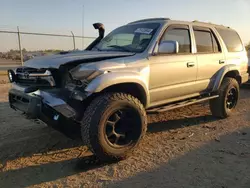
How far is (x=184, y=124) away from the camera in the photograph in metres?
5.44

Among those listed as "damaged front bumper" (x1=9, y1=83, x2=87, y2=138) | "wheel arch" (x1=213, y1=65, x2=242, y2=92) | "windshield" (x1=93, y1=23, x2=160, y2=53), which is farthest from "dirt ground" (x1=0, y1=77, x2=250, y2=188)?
"windshield" (x1=93, y1=23, x2=160, y2=53)

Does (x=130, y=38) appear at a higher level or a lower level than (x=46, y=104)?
higher

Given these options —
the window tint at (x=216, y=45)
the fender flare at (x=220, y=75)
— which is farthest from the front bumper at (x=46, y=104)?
the window tint at (x=216, y=45)

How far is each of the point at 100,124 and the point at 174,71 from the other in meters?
1.72

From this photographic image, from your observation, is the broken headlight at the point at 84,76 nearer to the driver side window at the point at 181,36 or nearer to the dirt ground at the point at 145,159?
the dirt ground at the point at 145,159

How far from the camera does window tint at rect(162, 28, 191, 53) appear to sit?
459cm

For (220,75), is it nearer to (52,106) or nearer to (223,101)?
(223,101)

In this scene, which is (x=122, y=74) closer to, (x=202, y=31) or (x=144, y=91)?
(x=144, y=91)

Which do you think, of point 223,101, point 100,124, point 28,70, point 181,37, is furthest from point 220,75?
point 28,70

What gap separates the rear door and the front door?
204mm

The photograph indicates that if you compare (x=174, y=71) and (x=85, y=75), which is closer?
(x=85, y=75)

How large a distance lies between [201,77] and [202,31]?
0.93 m

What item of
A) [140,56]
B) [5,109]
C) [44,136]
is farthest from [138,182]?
[5,109]

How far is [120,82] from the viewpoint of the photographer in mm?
3617
